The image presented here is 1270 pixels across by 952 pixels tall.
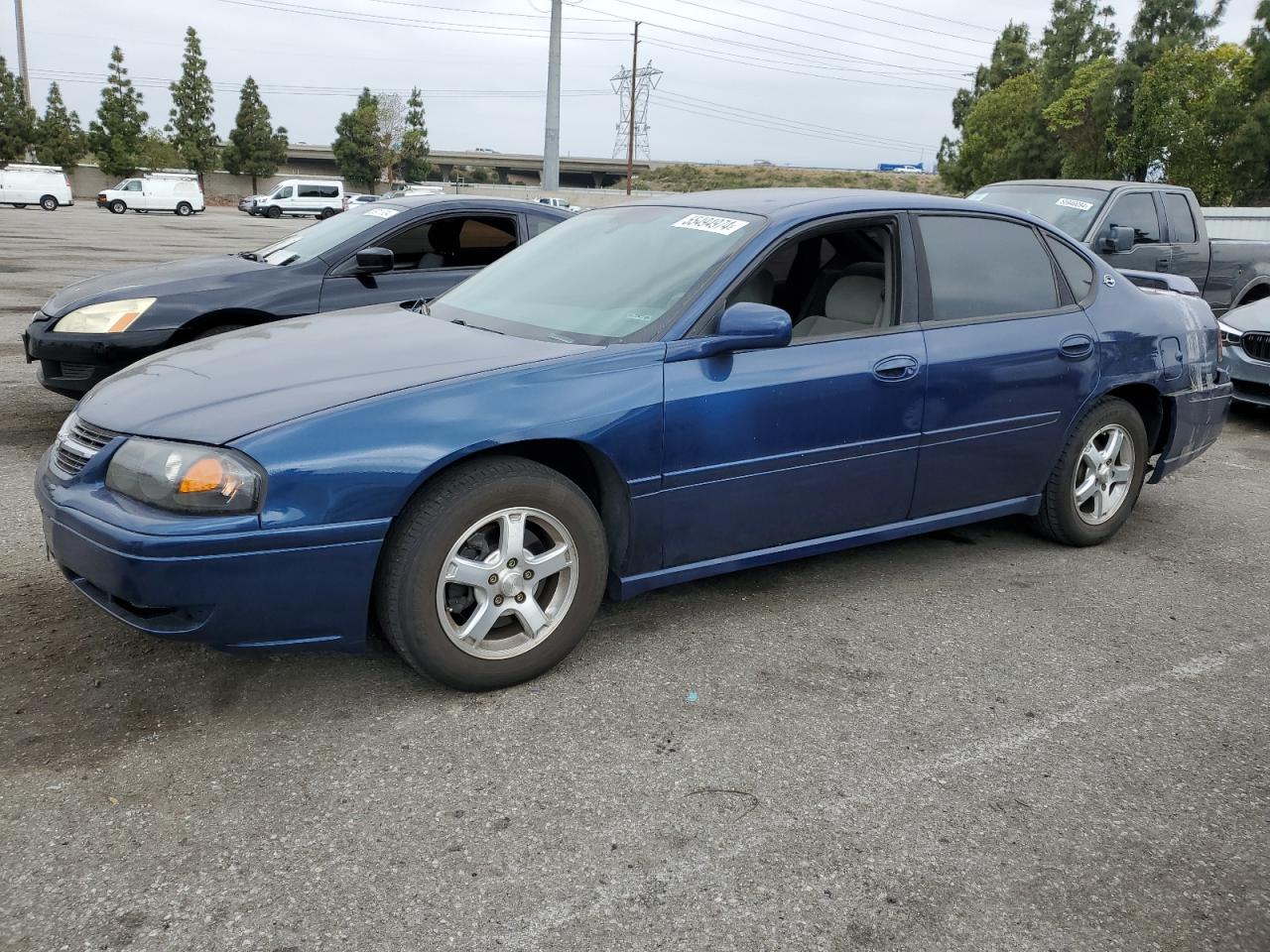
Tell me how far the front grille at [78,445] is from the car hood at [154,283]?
3037mm

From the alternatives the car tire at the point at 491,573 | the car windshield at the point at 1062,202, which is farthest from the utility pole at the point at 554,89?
the car tire at the point at 491,573

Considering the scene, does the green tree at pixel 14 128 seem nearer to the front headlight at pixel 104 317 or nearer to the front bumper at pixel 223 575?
the front headlight at pixel 104 317

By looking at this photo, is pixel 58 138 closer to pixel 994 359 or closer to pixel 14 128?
pixel 14 128

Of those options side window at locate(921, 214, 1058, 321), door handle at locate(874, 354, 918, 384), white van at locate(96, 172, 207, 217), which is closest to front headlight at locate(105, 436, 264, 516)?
door handle at locate(874, 354, 918, 384)

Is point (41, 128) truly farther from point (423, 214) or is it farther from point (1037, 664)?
point (1037, 664)

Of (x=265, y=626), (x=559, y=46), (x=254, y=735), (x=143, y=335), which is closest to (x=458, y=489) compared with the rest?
(x=265, y=626)

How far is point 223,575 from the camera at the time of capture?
2877 mm

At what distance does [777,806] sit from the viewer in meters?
2.78

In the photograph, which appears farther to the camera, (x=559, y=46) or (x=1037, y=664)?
(x=559, y=46)

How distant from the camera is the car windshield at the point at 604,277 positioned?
375 centimetres

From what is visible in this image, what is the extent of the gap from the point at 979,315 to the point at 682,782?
2.46 metres

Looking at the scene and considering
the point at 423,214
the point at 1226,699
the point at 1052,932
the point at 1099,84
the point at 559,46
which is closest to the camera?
the point at 1052,932

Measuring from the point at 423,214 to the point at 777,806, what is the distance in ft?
16.2

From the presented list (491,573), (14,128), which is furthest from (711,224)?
(14,128)
